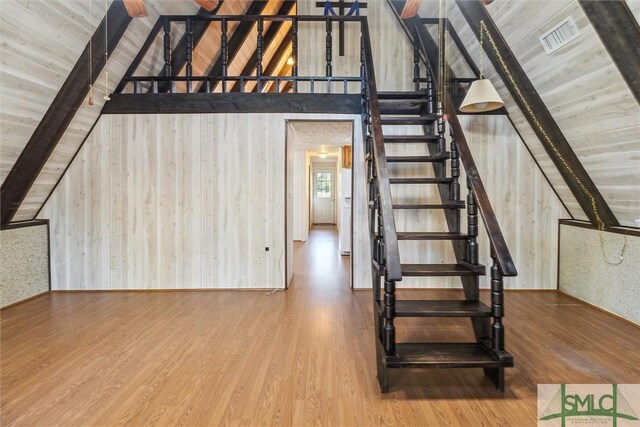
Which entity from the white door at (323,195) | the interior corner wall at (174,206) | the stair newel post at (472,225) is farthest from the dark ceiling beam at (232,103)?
the white door at (323,195)

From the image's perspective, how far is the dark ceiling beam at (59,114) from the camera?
3141 millimetres

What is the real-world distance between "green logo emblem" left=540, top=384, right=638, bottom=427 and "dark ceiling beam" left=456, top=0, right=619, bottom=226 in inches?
82.4

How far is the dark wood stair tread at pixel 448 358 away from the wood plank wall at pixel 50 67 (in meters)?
3.61

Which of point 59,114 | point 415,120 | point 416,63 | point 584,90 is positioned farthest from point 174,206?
point 584,90

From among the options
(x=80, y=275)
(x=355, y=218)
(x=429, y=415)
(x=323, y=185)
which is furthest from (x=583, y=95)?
(x=323, y=185)

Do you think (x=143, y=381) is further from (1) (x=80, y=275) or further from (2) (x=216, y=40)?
(2) (x=216, y=40)

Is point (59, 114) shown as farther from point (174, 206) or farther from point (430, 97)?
point (430, 97)

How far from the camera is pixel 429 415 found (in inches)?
72.7

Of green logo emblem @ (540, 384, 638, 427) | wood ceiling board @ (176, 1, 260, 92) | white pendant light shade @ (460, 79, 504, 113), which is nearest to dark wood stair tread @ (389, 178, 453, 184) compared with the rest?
white pendant light shade @ (460, 79, 504, 113)

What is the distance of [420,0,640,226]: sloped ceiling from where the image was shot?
2.38 meters

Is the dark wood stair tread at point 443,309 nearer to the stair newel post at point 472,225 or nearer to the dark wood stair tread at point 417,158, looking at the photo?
the stair newel post at point 472,225

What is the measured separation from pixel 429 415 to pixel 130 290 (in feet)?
12.5

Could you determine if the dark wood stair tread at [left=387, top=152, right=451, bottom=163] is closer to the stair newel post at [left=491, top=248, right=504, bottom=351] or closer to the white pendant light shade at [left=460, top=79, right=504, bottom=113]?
the white pendant light shade at [left=460, top=79, right=504, bottom=113]

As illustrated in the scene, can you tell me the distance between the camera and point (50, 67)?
9.44 ft
